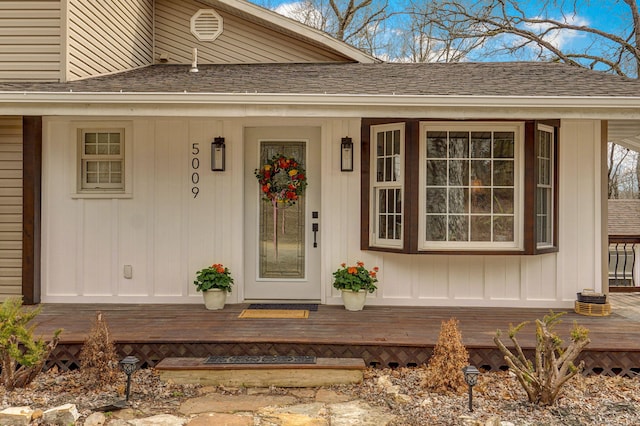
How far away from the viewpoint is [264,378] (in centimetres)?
371

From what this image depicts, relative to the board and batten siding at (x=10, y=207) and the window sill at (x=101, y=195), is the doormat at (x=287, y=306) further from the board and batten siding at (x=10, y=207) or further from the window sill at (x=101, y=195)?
the board and batten siding at (x=10, y=207)

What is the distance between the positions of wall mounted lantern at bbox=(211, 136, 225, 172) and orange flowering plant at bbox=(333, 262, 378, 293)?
1761mm

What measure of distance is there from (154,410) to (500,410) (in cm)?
235

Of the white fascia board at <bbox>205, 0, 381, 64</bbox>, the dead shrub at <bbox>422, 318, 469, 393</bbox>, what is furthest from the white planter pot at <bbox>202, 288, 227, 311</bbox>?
the white fascia board at <bbox>205, 0, 381, 64</bbox>

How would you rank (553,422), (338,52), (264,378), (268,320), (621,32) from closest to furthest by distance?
(553,422) < (264,378) < (268,320) < (338,52) < (621,32)

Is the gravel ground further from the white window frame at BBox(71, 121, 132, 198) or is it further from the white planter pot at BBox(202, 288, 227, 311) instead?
the white window frame at BBox(71, 121, 132, 198)

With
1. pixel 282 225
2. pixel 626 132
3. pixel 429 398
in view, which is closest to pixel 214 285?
pixel 282 225

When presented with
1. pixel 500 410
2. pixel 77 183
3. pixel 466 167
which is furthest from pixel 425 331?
pixel 77 183

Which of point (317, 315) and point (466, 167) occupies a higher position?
point (466, 167)

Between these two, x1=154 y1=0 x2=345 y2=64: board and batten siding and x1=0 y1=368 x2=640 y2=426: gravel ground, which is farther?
x1=154 y1=0 x2=345 y2=64: board and batten siding

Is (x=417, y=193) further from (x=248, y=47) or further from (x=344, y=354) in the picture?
(x=248, y=47)

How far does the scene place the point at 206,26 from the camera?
22.6ft

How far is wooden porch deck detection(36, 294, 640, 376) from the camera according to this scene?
397 cm

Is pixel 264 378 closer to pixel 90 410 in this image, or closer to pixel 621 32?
pixel 90 410
